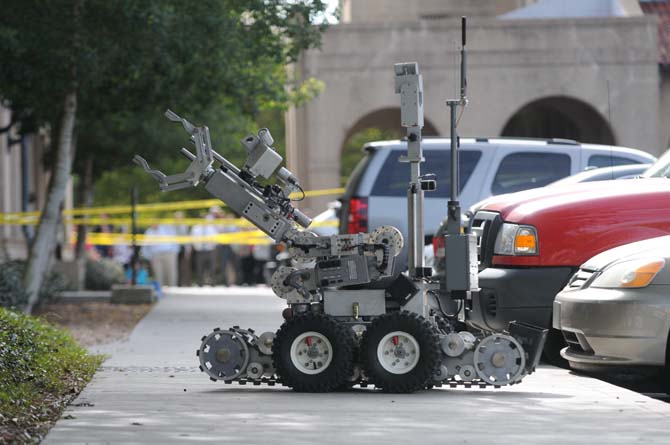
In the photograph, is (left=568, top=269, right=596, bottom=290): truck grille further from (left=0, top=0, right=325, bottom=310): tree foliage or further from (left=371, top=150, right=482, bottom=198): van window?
(left=0, top=0, right=325, bottom=310): tree foliage

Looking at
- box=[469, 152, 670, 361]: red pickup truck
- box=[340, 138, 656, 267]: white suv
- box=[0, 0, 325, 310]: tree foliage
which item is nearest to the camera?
box=[469, 152, 670, 361]: red pickup truck

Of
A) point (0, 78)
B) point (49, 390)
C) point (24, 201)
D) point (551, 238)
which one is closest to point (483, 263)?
point (551, 238)

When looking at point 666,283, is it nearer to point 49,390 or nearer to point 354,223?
point 49,390

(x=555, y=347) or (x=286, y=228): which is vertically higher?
(x=286, y=228)

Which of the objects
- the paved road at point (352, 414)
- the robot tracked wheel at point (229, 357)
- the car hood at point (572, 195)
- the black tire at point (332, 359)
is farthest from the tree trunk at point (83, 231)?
the black tire at point (332, 359)

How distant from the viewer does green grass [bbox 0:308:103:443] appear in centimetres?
828

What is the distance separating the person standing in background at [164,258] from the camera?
1380 inches

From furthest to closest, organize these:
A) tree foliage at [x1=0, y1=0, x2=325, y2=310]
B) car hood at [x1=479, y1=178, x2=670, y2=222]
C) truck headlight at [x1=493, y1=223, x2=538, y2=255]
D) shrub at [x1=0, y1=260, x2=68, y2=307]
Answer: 1. shrub at [x1=0, y1=260, x2=68, y2=307]
2. tree foliage at [x1=0, y1=0, x2=325, y2=310]
3. truck headlight at [x1=493, y1=223, x2=538, y2=255]
4. car hood at [x1=479, y1=178, x2=670, y2=222]

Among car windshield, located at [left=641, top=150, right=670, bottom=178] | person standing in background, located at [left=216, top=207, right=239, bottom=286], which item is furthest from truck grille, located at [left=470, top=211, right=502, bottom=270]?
person standing in background, located at [left=216, top=207, right=239, bottom=286]

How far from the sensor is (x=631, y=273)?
32.3 ft

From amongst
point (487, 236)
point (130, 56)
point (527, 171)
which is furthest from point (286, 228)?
point (130, 56)

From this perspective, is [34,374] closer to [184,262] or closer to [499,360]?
[499,360]

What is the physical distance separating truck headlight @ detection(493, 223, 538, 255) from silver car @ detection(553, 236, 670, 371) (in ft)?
4.51

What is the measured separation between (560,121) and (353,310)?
29202mm
